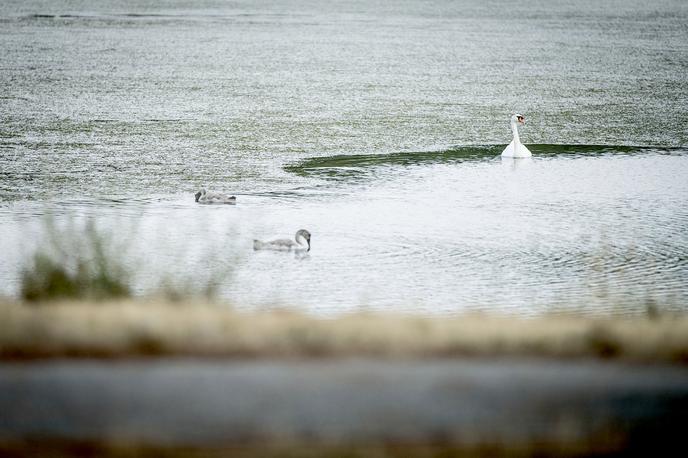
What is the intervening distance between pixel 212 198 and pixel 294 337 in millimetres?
8456

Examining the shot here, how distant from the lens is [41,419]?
154 inches

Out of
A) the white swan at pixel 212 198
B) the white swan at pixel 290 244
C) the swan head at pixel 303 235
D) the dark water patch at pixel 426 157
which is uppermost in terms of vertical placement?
the dark water patch at pixel 426 157

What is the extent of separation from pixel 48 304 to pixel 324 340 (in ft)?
5.10

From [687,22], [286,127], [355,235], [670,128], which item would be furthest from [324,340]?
[687,22]

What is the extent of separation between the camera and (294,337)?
469 centimetres

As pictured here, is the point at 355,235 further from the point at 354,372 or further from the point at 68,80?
the point at 68,80

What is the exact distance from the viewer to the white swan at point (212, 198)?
12977 mm

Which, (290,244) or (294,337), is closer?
(294,337)

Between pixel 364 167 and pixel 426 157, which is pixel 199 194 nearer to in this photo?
pixel 364 167

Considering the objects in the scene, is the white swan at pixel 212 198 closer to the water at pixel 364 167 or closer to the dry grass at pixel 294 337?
the water at pixel 364 167

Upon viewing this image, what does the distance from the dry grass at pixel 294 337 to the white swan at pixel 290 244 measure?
5.80 metres

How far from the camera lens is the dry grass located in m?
4.56

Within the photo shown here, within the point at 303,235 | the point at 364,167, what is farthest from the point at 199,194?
the point at 364,167

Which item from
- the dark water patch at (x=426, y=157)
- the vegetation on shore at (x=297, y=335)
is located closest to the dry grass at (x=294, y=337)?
the vegetation on shore at (x=297, y=335)
